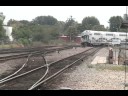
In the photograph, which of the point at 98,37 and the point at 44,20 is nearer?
the point at 98,37

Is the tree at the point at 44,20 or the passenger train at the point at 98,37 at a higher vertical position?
the tree at the point at 44,20

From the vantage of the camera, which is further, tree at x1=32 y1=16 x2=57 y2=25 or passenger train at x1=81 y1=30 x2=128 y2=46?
tree at x1=32 y1=16 x2=57 y2=25

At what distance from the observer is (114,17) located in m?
174

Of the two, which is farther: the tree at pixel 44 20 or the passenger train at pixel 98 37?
the tree at pixel 44 20

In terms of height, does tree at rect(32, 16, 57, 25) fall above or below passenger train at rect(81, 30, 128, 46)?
above

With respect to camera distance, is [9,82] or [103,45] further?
[103,45]

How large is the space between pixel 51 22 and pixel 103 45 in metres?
113

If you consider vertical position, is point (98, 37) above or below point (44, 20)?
below
